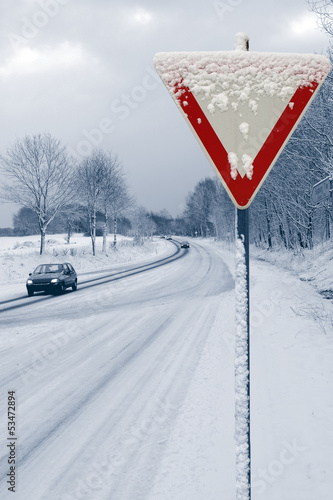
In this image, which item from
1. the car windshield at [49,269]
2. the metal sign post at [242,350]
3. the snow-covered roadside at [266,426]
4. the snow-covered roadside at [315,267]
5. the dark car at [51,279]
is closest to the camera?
the metal sign post at [242,350]

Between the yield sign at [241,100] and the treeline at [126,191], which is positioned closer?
the yield sign at [241,100]

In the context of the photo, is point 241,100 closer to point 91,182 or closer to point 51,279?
point 51,279

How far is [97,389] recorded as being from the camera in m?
5.41

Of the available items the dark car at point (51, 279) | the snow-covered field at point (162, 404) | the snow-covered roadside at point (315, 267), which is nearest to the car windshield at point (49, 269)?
the dark car at point (51, 279)

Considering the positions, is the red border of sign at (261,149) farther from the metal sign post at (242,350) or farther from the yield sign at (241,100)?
the metal sign post at (242,350)

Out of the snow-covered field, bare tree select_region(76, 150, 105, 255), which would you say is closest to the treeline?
bare tree select_region(76, 150, 105, 255)

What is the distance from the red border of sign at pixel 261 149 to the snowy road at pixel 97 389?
2.66m

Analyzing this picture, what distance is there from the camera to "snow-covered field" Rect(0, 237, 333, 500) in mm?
3209

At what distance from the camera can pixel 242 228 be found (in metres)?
1.74

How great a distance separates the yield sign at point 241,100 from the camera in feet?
5.71

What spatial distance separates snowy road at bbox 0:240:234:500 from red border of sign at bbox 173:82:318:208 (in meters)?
2.66

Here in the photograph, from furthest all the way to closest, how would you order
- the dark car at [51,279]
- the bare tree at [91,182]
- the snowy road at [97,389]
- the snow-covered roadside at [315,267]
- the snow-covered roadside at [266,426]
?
the bare tree at [91,182] → the snow-covered roadside at [315,267] → the dark car at [51,279] → the snowy road at [97,389] → the snow-covered roadside at [266,426]

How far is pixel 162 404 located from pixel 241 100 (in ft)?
13.5

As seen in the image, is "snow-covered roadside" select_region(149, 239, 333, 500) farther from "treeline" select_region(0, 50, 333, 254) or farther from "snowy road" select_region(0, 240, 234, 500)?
"treeline" select_region(0, 50, 333, 254)
